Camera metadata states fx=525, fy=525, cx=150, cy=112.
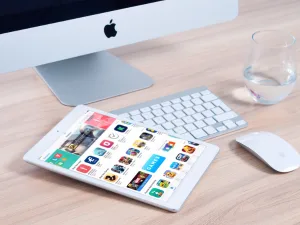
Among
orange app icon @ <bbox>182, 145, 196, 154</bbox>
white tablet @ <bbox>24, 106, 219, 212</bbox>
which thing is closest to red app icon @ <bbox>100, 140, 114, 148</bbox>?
white tablet @ <bbox>24, 106, 219, 212</bbox>

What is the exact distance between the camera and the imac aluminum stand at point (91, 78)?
925 mm

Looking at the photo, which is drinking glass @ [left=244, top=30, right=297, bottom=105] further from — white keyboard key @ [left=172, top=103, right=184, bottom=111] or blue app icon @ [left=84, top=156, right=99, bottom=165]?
blue app icon @ [left=84, top=156, right=99, bottom=165]

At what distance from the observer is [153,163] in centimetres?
74

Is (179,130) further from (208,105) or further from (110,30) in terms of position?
(110,30)

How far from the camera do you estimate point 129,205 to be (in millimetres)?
688

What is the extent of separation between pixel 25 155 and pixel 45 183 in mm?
51

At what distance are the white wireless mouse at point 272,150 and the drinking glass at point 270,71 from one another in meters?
0.11

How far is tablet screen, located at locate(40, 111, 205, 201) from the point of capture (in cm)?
71

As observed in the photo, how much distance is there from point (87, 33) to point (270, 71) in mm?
326

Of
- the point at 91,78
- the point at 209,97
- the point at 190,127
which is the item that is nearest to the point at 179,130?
the point at 190,127

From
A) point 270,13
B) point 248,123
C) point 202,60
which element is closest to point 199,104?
point 248,123

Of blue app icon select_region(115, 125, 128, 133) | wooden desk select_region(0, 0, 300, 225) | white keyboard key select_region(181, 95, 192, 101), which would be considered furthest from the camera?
white keyboard key select_region(181, 95, 192, 101)

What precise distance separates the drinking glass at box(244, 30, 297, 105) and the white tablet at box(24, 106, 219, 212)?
0.18 metres

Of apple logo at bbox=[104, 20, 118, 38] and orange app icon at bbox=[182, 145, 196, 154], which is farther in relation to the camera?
apple logo at bbox=[104, 20, 118, 38]
